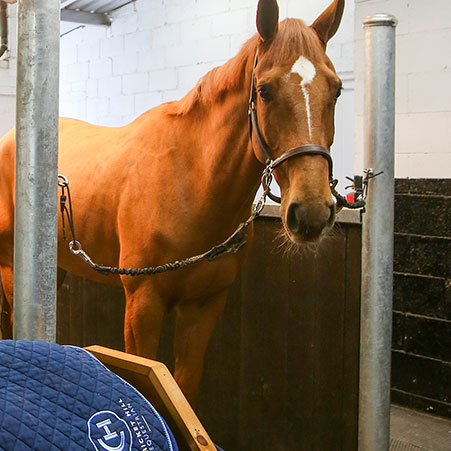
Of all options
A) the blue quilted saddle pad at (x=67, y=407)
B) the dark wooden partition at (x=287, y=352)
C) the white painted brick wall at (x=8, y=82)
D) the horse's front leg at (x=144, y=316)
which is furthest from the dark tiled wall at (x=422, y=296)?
the white painted brick wall at (x=8, y=82)

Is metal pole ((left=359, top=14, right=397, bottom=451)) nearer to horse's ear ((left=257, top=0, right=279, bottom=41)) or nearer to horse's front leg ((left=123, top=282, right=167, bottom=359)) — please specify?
horse's ear ((left=257, top=0, right=279, bottom=41))

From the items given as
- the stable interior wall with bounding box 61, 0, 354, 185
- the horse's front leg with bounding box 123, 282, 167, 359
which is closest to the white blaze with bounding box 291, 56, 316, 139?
the horse's front leg with bounding box 123, 282, 167, 359

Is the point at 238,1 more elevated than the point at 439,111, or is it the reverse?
the point at 238,1

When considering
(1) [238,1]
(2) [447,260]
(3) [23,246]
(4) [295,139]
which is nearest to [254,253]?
(4) [295,139]

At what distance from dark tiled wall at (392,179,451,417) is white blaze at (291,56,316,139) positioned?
156 cm

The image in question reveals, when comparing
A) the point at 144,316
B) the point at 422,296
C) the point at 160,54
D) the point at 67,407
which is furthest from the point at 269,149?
the point at 160,54

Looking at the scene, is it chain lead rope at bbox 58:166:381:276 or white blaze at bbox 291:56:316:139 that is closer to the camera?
white blaze at bbox 291:56:316:139

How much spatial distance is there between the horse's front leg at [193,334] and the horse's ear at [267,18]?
843 millimetres

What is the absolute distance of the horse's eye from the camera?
1500 millimetres

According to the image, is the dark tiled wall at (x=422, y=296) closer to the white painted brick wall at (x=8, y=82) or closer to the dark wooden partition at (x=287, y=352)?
the dark wooden partition at (x=287, y=352)

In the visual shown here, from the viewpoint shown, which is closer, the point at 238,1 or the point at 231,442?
the point at 231,442

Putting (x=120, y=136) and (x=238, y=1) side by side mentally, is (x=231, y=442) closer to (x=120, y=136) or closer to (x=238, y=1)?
(x=120, y=136)

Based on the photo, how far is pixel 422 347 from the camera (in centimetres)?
292

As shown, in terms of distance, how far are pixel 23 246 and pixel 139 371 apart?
302mm
